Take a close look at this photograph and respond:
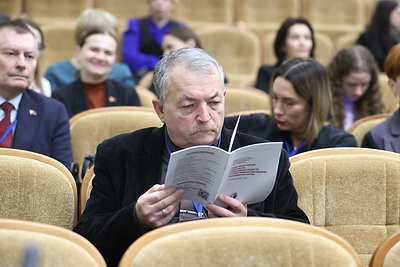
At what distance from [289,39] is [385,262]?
10.1 ft

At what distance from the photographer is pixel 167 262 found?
1598 millimetres

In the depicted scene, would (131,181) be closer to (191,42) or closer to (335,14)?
(191,42)

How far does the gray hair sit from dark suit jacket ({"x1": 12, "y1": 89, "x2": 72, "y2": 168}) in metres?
1.01

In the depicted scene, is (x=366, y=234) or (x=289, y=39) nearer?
(x=366, y=234)

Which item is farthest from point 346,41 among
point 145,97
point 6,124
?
point 6,124

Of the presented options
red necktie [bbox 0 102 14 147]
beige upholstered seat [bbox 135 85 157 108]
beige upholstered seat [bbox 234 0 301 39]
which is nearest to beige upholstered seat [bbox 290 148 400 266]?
red necktie [bbox 0 102 14 147]

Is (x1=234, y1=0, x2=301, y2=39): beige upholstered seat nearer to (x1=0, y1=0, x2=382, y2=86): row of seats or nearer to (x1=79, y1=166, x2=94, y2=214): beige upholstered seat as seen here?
(x1=0, y1=0, x2=382, y2=86): row of seats

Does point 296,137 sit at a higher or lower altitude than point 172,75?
lower

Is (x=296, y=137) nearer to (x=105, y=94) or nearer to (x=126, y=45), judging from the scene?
(x=105, y=94)

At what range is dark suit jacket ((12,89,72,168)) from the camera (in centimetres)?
295

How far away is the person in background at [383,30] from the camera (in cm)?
548

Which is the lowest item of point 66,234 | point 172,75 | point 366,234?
point 366,234

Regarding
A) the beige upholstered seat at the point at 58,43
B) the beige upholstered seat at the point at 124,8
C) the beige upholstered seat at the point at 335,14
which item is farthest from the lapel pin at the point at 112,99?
the beige upholstered seat at the point at 335,14

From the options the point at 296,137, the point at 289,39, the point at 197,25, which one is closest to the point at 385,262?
the point at 296,137
